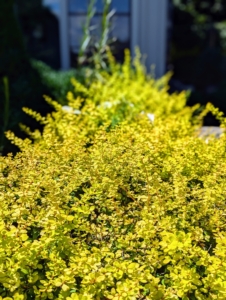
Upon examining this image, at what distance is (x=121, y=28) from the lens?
315 inches

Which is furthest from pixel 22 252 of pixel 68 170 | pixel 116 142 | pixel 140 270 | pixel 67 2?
pixel 67 2

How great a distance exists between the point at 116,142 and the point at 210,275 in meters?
1.05

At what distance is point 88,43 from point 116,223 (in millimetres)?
4581

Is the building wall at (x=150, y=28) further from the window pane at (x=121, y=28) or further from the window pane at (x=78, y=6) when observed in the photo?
the window pane at (x=78, y=6)

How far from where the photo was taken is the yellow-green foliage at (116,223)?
1.81 m

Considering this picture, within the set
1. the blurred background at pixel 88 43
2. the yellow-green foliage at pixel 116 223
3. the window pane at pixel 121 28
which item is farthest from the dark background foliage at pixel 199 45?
the yellow-green foliage at pixel 116 223

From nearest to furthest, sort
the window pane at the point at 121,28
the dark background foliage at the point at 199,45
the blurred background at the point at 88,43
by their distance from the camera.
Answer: the blurred background at the point at 88,43 → the window pane at the point at 121,28 → the dark background foliage at the point at 199,45

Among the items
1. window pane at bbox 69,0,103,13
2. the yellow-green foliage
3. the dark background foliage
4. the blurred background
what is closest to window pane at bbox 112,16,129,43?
the blurred background

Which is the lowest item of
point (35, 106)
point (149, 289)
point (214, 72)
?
point (214, 72)

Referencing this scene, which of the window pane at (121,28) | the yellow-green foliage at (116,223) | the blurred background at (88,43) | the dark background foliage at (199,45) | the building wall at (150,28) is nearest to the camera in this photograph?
the yellow-green foliage at (116,223)

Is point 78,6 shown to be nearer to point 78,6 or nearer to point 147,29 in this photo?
point 78,6

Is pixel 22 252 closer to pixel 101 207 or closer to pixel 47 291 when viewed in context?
pixel 47 291

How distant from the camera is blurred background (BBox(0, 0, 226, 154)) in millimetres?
4918

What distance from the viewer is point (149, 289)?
Result: 182 centimetres
